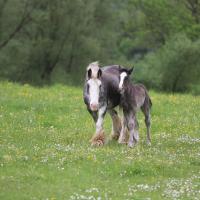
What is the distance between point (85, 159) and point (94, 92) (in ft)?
9.20

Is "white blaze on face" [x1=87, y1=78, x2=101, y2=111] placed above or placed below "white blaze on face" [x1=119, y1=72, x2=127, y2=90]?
below

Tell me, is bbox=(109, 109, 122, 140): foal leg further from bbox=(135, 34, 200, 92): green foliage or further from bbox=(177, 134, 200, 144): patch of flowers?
bbox=(135, 34, 200, 92): green foliage

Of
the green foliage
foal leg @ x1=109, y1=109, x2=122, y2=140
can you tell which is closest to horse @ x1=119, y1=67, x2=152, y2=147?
foal leg @ x1=109, y1=109, x2=122, y2=140

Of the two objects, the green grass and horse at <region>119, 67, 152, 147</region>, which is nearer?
the green grass

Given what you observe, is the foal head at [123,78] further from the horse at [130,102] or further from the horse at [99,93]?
the horse at [99,93]

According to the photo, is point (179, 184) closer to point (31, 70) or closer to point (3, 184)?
point (3, 184)

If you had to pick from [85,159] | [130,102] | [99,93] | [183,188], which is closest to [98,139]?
[99,93]

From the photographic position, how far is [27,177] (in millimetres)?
14906

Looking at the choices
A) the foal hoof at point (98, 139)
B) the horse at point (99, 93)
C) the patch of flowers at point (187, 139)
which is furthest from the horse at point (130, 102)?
the patch of flowers at point (187, 139)

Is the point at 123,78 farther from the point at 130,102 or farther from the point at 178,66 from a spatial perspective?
the point at 178,66

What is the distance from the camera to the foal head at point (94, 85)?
61.4 feet

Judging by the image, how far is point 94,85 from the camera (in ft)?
62.2

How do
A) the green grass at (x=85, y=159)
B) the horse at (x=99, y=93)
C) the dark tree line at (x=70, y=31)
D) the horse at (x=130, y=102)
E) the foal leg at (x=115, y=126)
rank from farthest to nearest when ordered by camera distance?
1. the dark tree line at (x=70, y=31)
2. the foal leg at (x=115, y=126)
3. the horse at (x=130, y=102)
4. the horse at (x=99, y=93)
5. the green grass at (x=85, y=159)

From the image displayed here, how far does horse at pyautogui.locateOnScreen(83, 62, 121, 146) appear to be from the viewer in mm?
18891
